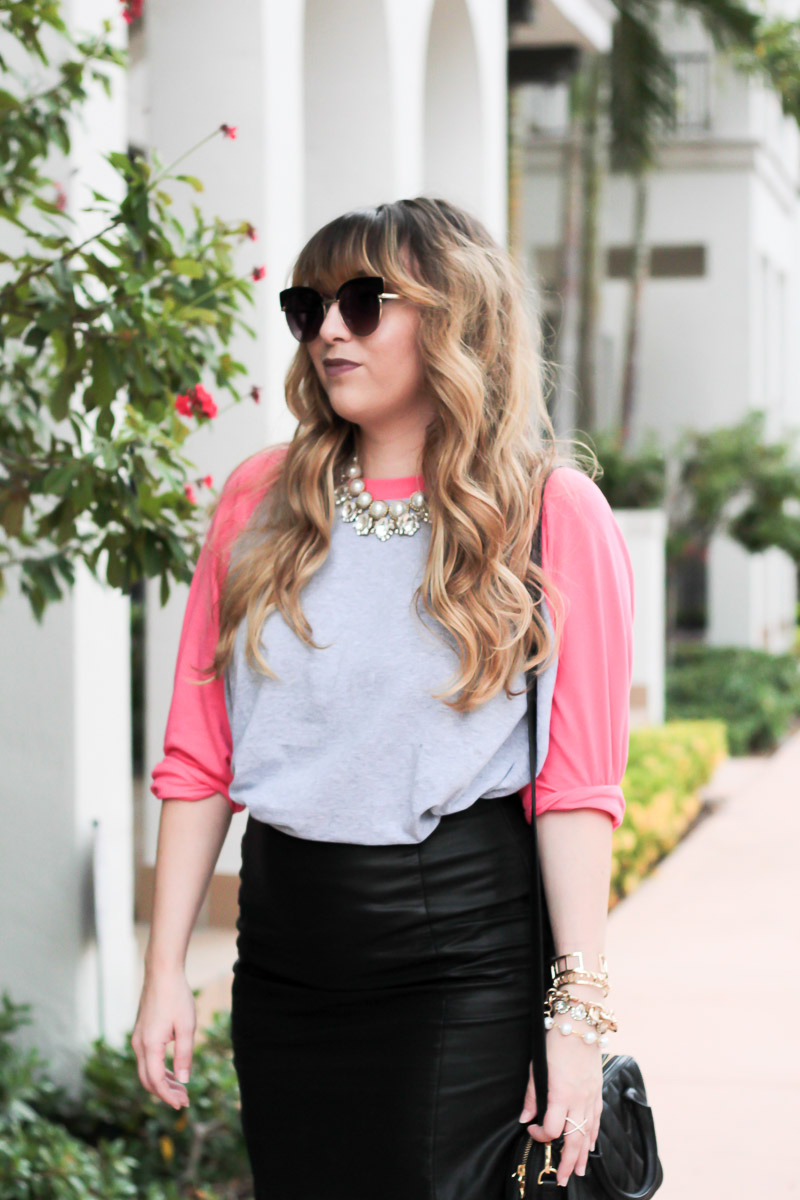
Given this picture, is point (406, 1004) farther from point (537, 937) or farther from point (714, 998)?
point (714, 998)

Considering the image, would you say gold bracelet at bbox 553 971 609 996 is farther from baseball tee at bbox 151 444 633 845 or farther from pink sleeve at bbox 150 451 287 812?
pink sleeve at bbox 150 451 287 812

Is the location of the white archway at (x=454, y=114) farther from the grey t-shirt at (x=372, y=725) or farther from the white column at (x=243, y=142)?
the grey t-shirt at (x=372, y=725)

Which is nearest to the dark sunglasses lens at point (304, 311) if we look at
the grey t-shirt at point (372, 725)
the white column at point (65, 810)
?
the grey t-shirt at point (372, 725)

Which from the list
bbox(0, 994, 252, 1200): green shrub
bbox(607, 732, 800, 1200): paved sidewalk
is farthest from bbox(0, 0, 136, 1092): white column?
bbox(607, 732, 800, 1200): paved sidewalk

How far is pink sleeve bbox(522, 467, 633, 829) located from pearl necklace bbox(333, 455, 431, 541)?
18 cm

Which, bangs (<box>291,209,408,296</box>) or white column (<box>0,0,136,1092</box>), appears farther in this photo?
white column (<box>0,0,136,1092</box>)

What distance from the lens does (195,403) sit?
266 cm

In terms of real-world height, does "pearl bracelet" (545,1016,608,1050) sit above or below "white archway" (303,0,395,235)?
below

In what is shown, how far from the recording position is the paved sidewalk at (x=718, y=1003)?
13.5 feet

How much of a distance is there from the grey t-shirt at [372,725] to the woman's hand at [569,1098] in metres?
0.32

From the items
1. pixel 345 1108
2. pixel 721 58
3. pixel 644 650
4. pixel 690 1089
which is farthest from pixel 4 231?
pixel 721 58

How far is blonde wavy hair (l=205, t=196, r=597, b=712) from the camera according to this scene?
189 centimetres

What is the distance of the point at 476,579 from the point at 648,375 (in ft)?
53.3

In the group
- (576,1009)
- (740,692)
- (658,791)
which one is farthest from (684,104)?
(576,1009)
